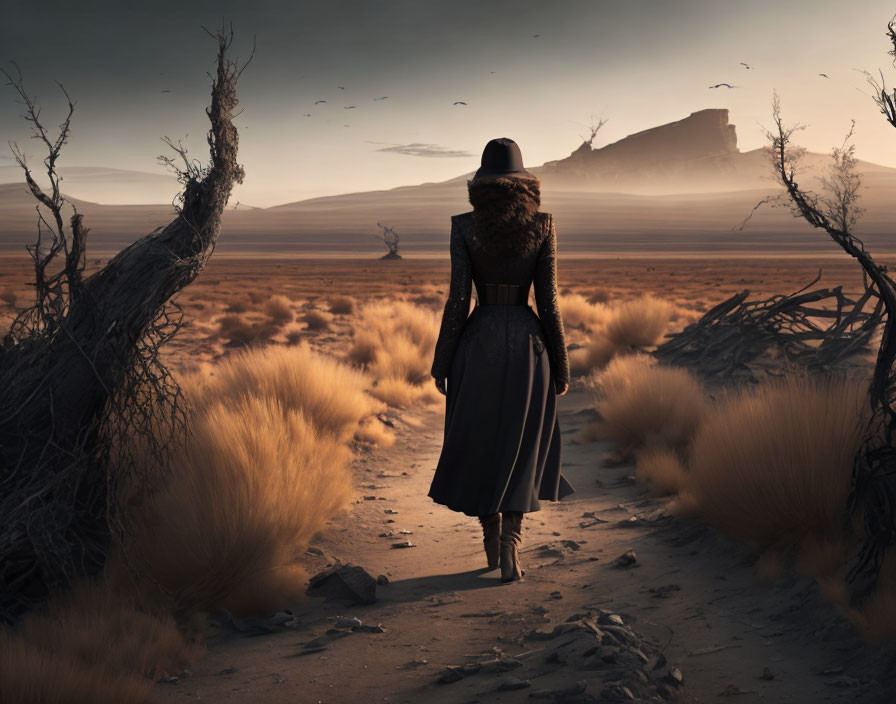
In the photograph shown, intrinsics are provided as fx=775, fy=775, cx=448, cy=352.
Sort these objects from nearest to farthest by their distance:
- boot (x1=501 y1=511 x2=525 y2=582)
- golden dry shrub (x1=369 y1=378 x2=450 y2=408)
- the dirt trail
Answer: the dirt trail → boot (x1=501 y1=511 x2=525 y2=582) → golden dry shrub (x1=369 y1=378 x2=450 y2=408)

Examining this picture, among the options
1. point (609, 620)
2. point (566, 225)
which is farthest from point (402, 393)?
point (566, 225)

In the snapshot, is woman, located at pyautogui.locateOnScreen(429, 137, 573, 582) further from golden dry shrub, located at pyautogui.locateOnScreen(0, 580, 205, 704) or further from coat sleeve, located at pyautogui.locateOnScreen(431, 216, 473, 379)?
golden dry shrub, located at pyautogui.locateOnScreen(0, 580, 205, 704)

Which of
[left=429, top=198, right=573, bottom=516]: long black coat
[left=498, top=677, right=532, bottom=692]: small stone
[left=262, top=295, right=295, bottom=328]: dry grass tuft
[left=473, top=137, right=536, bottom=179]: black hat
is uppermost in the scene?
[left=473, top=137, right=536, bottom=179]: black hat

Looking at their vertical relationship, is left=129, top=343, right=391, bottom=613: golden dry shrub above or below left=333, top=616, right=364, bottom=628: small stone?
above

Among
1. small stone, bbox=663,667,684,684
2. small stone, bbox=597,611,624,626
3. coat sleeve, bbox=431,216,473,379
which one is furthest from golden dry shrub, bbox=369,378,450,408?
small stone, bbox=663,667,684,684

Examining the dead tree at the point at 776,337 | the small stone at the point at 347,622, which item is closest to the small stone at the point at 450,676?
the small stone at the point at 347,622

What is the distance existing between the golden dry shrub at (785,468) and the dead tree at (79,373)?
3.35 m

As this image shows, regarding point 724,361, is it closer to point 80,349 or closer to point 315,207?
point 80,349

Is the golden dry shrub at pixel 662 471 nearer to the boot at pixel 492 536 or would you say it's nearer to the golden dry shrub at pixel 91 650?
the boot at pixel 492 536

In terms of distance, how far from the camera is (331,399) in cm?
802

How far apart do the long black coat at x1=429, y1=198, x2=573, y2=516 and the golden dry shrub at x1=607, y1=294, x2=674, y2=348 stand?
29.9 ft

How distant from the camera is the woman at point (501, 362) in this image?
4.19 metres

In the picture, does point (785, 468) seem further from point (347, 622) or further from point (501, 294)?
point (347, 622)

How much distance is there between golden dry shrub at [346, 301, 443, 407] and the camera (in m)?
10.4
